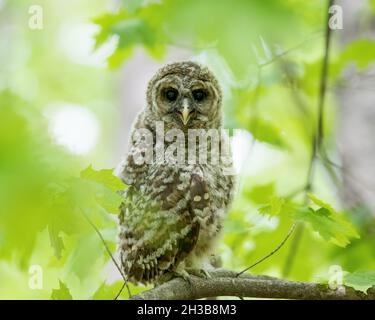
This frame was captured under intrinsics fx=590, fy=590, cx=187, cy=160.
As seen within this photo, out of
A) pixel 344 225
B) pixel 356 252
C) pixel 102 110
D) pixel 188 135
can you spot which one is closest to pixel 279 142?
pixel 188 135

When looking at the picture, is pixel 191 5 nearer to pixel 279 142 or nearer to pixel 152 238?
pixel 152 238

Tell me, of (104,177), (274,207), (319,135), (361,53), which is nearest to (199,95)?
(319,135)

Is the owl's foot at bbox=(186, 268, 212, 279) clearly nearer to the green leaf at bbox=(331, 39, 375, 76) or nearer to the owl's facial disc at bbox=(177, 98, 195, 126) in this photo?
the owl's facial disc at bbox=(177, 98, 195, 126)

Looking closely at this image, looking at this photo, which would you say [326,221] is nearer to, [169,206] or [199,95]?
[169,206]

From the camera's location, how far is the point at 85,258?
91.5 inches

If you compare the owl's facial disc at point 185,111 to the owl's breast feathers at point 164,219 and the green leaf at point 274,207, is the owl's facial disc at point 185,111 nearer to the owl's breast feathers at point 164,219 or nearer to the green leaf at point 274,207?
the owl's breast feathers at point 164,219

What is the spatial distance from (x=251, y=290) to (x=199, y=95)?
3.46ft

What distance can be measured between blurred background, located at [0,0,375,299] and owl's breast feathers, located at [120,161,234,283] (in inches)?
5.4

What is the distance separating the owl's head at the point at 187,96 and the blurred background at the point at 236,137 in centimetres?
10

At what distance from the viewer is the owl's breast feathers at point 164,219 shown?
7.06ft

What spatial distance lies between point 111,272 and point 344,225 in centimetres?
253

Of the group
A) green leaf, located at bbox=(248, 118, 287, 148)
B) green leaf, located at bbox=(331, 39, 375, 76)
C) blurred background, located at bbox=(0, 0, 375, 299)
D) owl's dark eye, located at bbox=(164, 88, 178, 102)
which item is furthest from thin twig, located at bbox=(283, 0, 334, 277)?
owl's dark eye, located at bbox=(164, 88, 178, 102)

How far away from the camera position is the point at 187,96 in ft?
8.54

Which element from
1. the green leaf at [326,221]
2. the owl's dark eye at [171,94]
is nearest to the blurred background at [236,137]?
the green leaf at [326,221]
